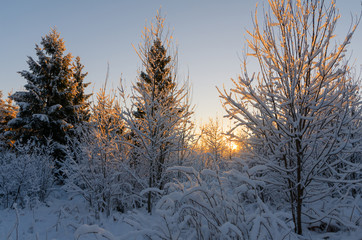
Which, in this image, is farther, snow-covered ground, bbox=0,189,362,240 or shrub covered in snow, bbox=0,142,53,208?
shrub covered in snow, bbox=0,142,53,208

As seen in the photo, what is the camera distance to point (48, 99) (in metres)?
14.9

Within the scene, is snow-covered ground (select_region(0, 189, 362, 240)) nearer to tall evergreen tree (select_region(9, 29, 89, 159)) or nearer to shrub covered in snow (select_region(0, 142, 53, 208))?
shrub covered in snow (select_region(0, 142, 53, 208))

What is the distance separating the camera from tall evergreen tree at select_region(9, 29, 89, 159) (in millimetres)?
13758

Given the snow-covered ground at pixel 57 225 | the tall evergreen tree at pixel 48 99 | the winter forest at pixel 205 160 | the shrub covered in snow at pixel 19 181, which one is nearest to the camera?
the winter forest at pixel 205 160

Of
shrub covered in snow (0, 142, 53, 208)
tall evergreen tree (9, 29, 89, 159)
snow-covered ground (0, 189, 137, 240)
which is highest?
tall evergreen tree (9, 29, 89, 159)

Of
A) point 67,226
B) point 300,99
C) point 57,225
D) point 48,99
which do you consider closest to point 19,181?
point 57,225

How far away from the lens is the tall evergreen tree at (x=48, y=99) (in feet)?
45.1

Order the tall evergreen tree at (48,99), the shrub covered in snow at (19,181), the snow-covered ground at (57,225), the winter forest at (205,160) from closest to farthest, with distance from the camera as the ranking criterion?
the winter forest at (205,160) → the snow-covered ground at (57,225) → the shrub covered in snow at (19,181) → the tall evergreen tree at (48,99)

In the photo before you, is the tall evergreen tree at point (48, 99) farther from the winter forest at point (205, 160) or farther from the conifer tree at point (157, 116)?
the conifer tree at point (157, 116)

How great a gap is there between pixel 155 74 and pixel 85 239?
14.8 feet

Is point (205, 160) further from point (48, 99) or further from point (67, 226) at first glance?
point (48, 99)

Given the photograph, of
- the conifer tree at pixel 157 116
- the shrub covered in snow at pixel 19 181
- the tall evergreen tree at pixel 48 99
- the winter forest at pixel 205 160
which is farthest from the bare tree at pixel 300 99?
the tall evergreen tree at pixel 48 99

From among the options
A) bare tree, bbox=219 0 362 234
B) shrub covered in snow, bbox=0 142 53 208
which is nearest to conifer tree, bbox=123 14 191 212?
bare tree, bbox=219 0 362 234

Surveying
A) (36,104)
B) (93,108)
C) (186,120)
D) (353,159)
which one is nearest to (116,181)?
(93,108)
